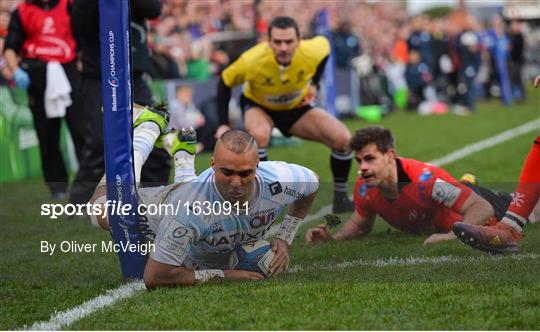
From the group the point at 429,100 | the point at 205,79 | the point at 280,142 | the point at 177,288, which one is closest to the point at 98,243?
the point at 177,288

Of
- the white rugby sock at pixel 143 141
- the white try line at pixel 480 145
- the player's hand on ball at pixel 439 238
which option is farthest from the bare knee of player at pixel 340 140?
the white rugby sock at pixel 143 141

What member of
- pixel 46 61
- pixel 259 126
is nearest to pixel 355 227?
pixel 259 126

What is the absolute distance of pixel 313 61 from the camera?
29.3 feet

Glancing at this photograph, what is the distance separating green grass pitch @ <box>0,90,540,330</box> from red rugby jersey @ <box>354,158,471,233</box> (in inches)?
5.6

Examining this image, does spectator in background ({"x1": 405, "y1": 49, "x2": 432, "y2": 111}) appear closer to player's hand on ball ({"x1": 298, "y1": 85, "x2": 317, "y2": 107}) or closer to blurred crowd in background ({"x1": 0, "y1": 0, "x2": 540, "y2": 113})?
blurred crowd in background ({"x1": 0, "y1": 0, "x2": 540, "y2": 113})

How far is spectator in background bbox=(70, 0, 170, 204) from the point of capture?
26.5ft

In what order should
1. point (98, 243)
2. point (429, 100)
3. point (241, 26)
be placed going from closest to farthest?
1. point (98, 243)
2. point (241, 26)
3. point (429, 100)

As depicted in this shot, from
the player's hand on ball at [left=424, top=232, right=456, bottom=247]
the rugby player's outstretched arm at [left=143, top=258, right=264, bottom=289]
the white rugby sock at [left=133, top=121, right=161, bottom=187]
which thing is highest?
the white rugby sock at [left=133, top=121, right=161, bottom=187]

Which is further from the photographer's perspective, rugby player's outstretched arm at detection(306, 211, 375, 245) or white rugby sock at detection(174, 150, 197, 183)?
rugby player's outstretched arm at detection(306, 211, 375, 245)

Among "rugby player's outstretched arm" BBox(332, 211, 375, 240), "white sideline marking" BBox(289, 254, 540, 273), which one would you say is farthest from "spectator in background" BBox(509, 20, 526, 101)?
"white sideline marking" BBox(289, 254, 540, 273)

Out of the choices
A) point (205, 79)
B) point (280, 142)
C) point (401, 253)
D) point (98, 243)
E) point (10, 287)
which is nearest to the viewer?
point (10, 287)

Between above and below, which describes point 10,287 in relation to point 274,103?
below

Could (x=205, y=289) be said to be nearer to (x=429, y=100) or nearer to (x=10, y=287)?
(x=10, y=287)

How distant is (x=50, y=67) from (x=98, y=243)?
3.37 metres
